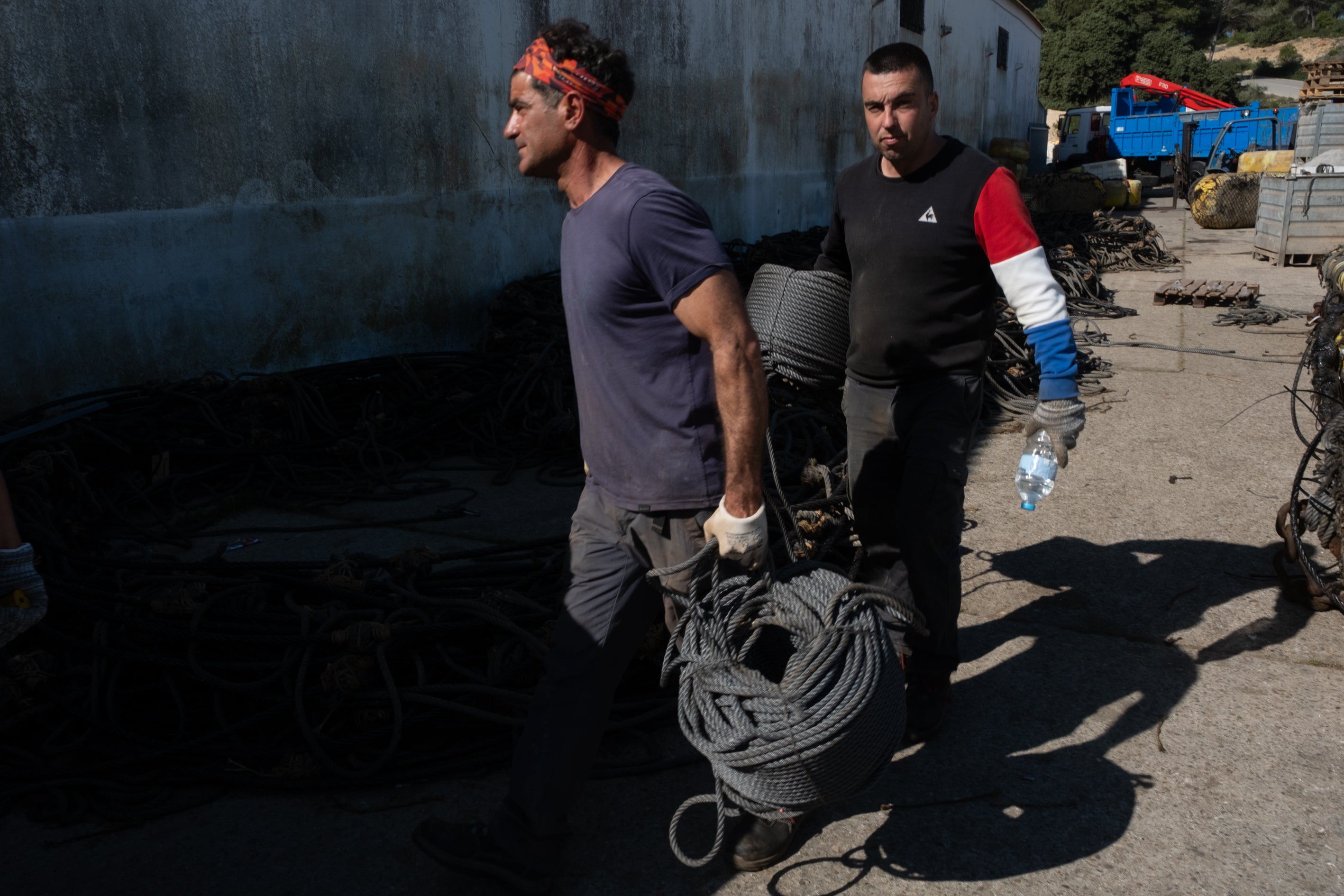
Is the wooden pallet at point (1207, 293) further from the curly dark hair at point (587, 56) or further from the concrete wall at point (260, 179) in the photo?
the curly dark hair at point (587, 56)

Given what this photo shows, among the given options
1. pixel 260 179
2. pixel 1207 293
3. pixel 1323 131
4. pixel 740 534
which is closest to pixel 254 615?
pixel 740 534

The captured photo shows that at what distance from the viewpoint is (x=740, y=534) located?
2285 mm

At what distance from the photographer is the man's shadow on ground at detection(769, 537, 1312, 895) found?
2.68 meters

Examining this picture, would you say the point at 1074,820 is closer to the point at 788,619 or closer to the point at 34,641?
the point at 788,619

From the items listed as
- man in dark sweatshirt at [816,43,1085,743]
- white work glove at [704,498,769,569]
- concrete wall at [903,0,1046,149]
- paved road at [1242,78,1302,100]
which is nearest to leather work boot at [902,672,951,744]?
man in dark sweatshirt at [816,43,1085,743]

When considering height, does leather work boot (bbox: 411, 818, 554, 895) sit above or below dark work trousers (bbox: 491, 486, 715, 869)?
below

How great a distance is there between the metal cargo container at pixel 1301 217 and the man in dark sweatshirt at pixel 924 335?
11873mm

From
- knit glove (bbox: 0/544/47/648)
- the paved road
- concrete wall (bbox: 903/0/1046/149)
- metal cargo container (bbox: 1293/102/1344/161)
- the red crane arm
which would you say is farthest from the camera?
the paved road

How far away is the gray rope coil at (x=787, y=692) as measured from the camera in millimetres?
2238

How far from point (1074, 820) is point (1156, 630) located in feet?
4.41

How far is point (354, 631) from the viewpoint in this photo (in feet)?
11.1

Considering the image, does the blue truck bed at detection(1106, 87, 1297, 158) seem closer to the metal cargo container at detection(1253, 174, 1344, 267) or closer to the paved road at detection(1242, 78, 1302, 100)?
the metal cargo container at detection(1253, 174, 1344, 267)

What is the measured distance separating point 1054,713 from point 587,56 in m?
2.46

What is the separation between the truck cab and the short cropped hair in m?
28.8
